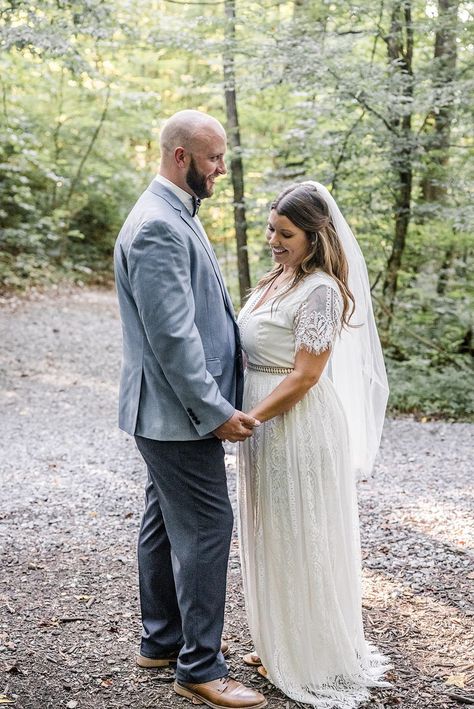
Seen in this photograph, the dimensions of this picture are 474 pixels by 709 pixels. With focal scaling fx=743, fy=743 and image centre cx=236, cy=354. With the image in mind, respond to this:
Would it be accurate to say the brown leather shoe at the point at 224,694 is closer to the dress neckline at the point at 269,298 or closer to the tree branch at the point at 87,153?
the dress neckline at the point at 269,298

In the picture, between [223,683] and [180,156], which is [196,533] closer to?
[223,683]

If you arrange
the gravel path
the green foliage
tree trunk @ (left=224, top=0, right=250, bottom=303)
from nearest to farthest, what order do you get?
the gravel path, the green foliage, tree trunk @ (left=224, top=0, right=250, bottom=303)

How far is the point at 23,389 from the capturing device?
30.3 ft

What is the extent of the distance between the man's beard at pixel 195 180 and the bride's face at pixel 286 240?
30 centimetres

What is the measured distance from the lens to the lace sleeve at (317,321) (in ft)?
9.06

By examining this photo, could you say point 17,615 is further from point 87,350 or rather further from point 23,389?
point 87,350

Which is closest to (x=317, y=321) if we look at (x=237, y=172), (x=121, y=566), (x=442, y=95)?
(x=121, y=566)

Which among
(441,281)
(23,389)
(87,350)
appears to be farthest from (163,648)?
(87,350)

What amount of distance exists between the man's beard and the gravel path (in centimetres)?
199

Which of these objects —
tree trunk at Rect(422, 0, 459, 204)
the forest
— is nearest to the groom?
the forest

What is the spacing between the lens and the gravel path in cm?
306

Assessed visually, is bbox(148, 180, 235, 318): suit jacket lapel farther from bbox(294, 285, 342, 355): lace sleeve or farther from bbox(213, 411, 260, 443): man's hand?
bbox(213, 411, 260, 443): man's hand

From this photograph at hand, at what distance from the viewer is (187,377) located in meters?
2.59

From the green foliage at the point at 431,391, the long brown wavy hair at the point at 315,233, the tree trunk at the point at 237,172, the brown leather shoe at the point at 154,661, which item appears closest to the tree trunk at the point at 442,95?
the green foliage at the point at 431,391
